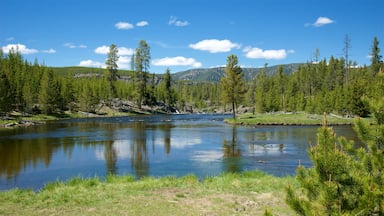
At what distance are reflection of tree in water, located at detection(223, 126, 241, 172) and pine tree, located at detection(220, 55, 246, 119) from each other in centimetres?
3260

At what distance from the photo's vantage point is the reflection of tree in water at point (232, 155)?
77.1 ft

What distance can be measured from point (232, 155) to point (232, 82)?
43.8 meters

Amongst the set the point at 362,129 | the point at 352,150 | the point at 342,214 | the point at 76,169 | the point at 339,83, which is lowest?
the point at 76,169

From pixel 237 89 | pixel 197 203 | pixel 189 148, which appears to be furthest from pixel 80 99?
pixel 197 203

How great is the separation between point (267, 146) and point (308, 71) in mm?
88128

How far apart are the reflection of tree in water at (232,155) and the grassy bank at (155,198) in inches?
276

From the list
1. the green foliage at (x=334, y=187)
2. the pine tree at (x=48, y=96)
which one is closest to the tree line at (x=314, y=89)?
the green foliage at (x=334, y=187)

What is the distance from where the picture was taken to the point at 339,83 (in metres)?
109

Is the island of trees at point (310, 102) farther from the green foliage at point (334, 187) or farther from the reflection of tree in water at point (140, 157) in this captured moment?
the reflection of tree in water at point (140, 157)

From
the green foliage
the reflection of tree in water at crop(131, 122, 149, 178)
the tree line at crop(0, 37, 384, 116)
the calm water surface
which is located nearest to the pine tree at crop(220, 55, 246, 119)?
the tree line at crop(0, 37, 384, 116)

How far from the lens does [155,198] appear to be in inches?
523

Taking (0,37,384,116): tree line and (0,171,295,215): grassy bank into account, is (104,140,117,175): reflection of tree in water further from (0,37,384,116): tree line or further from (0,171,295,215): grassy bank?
(0,37,384,116): tree line

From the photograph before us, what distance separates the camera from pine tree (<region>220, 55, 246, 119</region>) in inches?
2790

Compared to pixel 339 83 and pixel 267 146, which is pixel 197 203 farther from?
pixel 339 83
